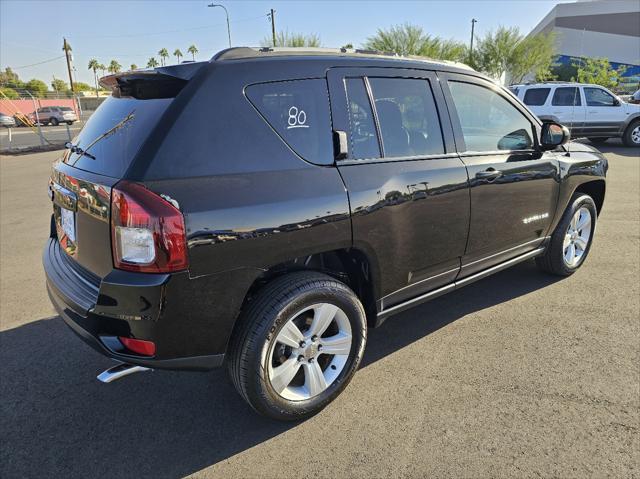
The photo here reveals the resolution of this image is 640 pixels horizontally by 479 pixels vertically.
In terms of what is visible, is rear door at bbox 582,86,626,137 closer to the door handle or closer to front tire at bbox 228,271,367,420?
the door handle

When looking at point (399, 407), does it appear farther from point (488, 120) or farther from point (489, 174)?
point (488, 120)

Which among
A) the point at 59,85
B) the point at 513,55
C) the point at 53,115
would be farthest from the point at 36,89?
the point at 513,55

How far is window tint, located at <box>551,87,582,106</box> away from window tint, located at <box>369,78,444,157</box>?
43.4 feet

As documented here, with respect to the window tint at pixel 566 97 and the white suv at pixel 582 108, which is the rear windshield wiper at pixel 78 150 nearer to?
the white suv at pixel 582 108

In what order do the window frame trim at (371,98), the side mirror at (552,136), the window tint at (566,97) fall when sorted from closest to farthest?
the window frame trim at (371,98) → the side mirror at (552,136) → the window tint at (566,97)

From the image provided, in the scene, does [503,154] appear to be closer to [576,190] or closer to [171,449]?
[576,190]

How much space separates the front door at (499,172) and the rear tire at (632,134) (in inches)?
534

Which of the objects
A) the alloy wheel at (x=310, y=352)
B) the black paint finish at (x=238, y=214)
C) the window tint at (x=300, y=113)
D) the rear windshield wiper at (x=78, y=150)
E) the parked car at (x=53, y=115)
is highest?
the parked car at (x=53, y=115)

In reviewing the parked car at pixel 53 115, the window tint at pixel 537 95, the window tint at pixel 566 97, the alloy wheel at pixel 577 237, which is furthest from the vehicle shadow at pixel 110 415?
the parked car at pixel 53 115

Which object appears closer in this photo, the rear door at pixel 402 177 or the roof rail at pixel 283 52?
the roof rail at pixel 283 52

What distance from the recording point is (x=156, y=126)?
82.7 inches

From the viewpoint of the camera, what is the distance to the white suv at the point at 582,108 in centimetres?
1415

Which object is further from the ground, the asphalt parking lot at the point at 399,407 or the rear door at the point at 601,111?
the rear door at the point at 601,111

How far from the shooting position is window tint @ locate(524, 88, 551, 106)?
1421 cm
